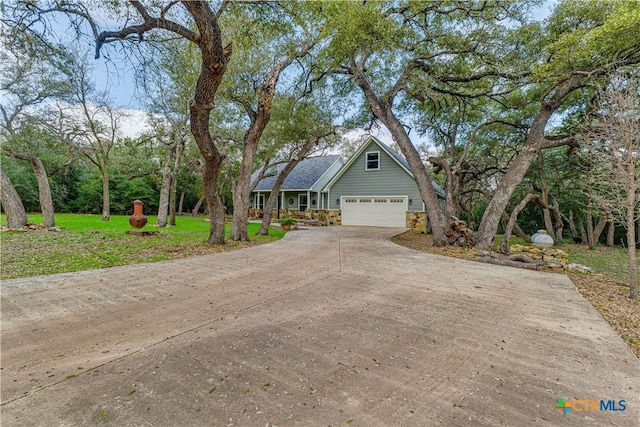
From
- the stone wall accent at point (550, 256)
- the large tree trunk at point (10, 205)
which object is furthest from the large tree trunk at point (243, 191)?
the stone wall accent at point (550, 256)

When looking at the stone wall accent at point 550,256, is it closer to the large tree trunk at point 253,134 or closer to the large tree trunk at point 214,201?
the large tree trunk at point 253,134

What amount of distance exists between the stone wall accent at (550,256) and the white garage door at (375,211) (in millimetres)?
8598

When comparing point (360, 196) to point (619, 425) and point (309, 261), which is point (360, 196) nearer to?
point (309, 261)

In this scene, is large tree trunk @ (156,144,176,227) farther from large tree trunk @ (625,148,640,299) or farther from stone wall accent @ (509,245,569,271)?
large tree trunk @ (625,148,640,299)

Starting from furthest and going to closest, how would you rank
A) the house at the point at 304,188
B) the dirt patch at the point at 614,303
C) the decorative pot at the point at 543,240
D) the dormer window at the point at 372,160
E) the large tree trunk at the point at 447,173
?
the house at the point at 304,188, the dormer window at the point at 372,160, the large tree trunk at the point at 447,173, the decorative pot at the point at 543,240, the dirt patch at the point at 614,303

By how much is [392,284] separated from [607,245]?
15238 mm

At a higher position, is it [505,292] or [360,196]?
[360,196]

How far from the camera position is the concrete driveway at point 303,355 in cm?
190

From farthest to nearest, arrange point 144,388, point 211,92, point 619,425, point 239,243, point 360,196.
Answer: point 360,196 < point 239,243 < point 211,92 < point 144,388 < point 619,425

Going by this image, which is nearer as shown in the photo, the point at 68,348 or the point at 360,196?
the point at 68,348

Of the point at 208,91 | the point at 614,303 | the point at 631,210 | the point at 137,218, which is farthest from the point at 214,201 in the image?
the point at 631,210

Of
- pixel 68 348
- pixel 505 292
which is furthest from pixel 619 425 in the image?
pixel 68 348

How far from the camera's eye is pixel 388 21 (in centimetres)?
731

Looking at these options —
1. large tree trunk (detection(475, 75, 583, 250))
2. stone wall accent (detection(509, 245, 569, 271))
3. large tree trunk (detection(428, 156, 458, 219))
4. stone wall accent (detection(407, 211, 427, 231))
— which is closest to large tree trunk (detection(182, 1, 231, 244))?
large tree trunk (detection(428, 156, 458, 219))
